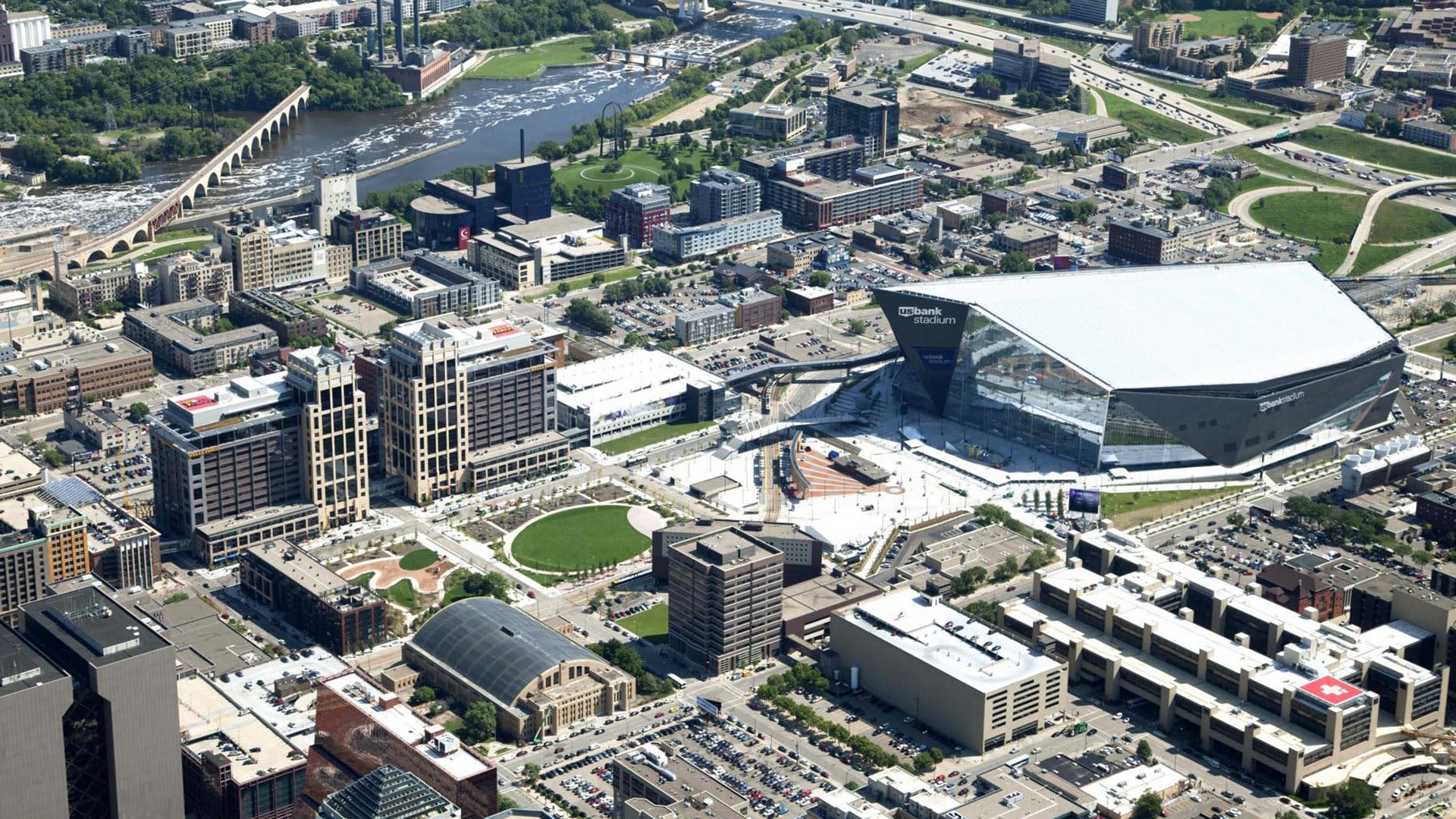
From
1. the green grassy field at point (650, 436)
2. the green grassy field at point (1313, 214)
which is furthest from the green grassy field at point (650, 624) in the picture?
the green grassy field at point (1313, 214)

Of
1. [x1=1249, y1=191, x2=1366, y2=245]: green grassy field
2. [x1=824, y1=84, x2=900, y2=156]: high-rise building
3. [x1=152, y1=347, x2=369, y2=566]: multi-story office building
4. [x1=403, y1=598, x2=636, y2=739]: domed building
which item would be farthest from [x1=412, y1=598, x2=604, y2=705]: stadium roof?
[x1=824, y1=84, x2=900, y2=156]: high-rise building

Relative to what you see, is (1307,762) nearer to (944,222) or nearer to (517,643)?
(517,643)

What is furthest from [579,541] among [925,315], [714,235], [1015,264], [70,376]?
[1015,264]

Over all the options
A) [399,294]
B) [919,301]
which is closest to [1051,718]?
[919,301]

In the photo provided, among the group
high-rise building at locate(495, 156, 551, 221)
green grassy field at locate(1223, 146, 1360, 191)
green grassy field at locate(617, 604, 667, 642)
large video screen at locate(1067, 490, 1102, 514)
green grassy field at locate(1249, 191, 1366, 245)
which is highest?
high-rise building at locate(495, 156, 551, 221)

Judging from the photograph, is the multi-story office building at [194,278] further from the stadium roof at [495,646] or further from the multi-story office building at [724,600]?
the multi-story office building at [724,600]

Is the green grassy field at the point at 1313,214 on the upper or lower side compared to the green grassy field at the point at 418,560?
upper

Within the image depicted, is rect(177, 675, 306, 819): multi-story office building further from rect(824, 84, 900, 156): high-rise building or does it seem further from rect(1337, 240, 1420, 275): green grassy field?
rect(824, 84, 900, 156): high-rise building
